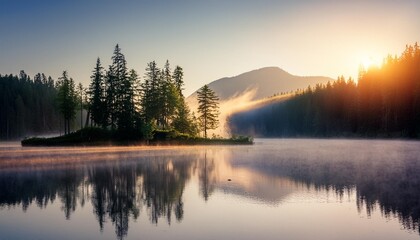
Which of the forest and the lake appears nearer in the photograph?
the lake

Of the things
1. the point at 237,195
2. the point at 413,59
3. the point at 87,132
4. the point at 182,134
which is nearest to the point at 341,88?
the point at 413,59

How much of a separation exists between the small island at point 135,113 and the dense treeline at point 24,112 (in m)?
82.3

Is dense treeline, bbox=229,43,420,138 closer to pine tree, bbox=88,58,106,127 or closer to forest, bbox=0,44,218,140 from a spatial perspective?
forest, bbox=0,44,218,140

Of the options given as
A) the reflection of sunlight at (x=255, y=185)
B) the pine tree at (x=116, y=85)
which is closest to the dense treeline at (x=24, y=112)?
the pine tree at (x=116, y=85)

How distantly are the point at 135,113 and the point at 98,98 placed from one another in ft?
48.3

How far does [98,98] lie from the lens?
90.4 m

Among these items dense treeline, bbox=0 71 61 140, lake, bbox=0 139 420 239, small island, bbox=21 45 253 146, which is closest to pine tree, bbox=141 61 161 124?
small island, bbox=21 45 253 146

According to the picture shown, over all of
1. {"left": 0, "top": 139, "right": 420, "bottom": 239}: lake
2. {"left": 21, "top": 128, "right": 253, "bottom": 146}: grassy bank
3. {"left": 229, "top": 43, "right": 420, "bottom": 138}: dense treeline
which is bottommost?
{"left": 0, "top": 139, "right": 420, "bottom": 239}: lake

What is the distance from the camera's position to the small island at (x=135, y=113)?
8000 centimetres

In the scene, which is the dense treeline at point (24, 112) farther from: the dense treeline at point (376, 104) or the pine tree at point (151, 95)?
the dense treeline at point (376, 104)

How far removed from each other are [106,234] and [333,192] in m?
13.1

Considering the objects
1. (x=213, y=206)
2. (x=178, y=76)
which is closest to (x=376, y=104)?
(x=178, y=76)

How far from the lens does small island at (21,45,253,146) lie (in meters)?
80.0

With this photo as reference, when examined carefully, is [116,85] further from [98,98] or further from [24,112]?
[24,112]
